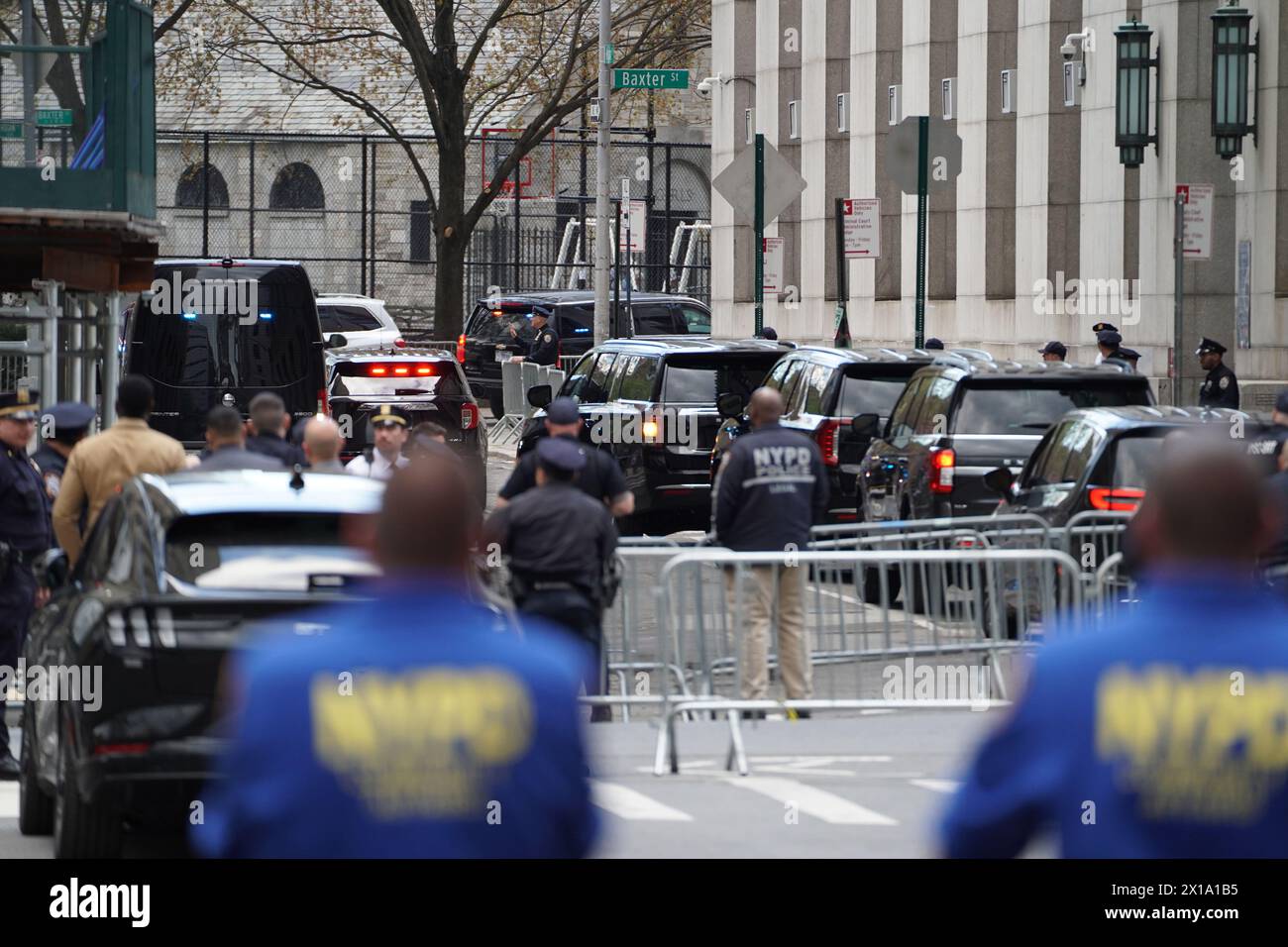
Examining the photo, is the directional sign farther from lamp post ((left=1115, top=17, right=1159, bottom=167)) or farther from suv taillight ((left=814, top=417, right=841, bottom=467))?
lamp post ((left=1115, top=17, right=1159, bottom=167))

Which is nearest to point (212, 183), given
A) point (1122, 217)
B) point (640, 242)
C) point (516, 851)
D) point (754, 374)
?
point (640, 242)

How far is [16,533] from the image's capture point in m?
11.0

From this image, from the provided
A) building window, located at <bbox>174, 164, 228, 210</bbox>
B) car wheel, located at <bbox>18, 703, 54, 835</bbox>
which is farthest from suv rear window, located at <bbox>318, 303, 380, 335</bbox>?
car wheel, located at <bbox>18, 703, 54, 835</bbox>

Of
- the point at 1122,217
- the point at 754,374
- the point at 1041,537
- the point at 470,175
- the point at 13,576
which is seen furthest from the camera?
the point at 470,175

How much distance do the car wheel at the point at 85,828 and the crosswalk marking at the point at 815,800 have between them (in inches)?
110

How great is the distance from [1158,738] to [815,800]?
6324 mm

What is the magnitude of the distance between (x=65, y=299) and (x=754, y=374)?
6647 mm

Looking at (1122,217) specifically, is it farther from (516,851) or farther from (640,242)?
(516,851)

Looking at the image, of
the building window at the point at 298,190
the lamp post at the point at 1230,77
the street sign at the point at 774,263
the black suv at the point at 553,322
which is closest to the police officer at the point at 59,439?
the street sign at the point at 774,263

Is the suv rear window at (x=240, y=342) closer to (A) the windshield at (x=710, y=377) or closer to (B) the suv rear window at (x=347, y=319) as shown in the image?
(A) the windshield at (x=710, y=377)

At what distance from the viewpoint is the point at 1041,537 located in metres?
13.4

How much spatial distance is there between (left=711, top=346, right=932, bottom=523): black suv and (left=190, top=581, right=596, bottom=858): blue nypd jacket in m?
15.3

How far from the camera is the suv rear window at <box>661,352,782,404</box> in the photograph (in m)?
20.5

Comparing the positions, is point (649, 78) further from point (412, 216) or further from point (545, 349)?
point (412, 216)
